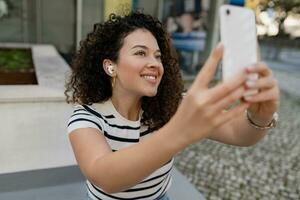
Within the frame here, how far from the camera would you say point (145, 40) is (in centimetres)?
151

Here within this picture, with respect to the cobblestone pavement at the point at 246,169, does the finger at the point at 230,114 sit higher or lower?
higher

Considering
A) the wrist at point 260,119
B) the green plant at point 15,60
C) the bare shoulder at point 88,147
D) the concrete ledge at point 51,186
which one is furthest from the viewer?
the green plant at point 15,60

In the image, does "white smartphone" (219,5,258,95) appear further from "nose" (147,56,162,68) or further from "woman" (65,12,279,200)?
"nose" (147,56,162,68)

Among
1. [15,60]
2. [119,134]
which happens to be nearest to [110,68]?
[119,134]

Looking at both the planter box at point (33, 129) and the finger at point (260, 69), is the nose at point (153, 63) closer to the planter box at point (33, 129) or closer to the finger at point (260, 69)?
the finger at point (260, 69)

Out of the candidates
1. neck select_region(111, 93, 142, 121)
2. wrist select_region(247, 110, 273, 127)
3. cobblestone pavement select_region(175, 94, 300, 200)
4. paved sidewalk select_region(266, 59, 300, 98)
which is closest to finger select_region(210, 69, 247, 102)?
wrist select_region(247, 110, 273, 127)

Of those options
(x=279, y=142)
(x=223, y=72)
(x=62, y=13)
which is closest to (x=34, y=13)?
(x=62, y=13)

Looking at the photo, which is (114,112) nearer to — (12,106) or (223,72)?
(223,72)

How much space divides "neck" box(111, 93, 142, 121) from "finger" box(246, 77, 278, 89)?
819 mm

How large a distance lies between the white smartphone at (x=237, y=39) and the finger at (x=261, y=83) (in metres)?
0.01

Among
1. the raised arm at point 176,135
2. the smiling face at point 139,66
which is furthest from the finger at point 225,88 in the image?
the smiling face at point 139,66

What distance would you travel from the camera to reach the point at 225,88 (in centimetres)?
77

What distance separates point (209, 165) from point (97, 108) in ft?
10.9

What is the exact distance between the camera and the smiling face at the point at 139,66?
1403mm
